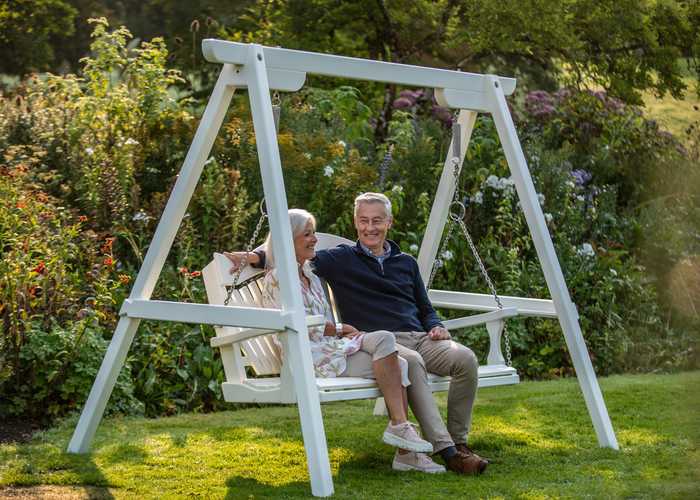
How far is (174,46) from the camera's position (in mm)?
12297

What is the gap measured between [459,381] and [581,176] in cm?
439

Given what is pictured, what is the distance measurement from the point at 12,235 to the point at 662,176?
5.91 metres

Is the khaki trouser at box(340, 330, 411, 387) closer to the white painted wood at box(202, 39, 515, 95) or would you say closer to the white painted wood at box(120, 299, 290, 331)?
the white painted wood at box(120, 299, 290, 331)

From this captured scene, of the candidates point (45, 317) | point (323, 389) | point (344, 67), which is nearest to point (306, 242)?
point (344, 67)

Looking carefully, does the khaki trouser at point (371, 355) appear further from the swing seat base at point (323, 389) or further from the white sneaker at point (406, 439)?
the white sneaker at point (406, 439)

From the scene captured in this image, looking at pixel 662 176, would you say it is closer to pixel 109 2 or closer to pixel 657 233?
pixel 657 233

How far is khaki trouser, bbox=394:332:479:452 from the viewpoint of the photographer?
445 centimetres

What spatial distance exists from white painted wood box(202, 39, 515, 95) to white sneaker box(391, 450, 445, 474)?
63.5 inches

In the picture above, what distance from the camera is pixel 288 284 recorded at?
13.4 feet

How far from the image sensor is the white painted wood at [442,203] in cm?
537

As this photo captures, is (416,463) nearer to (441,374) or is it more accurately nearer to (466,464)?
(466,464)

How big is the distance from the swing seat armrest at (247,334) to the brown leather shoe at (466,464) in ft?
2.77

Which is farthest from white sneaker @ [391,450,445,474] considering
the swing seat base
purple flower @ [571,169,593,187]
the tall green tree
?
the tall green tree

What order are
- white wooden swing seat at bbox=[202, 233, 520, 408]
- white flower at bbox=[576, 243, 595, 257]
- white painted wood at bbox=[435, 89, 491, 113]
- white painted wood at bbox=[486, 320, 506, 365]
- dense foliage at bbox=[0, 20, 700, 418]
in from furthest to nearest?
white flower at bbox=[576, 243, 595, 257] → dense foliage at bbox=[0, 20, 700, 418] → white painted wood at bbox=[486, 320, 506, 365] → white painted wood at bbox=[435, 89, 491, 113] → white wooden swing seat at bbox=[202, 233, 520, 408]
